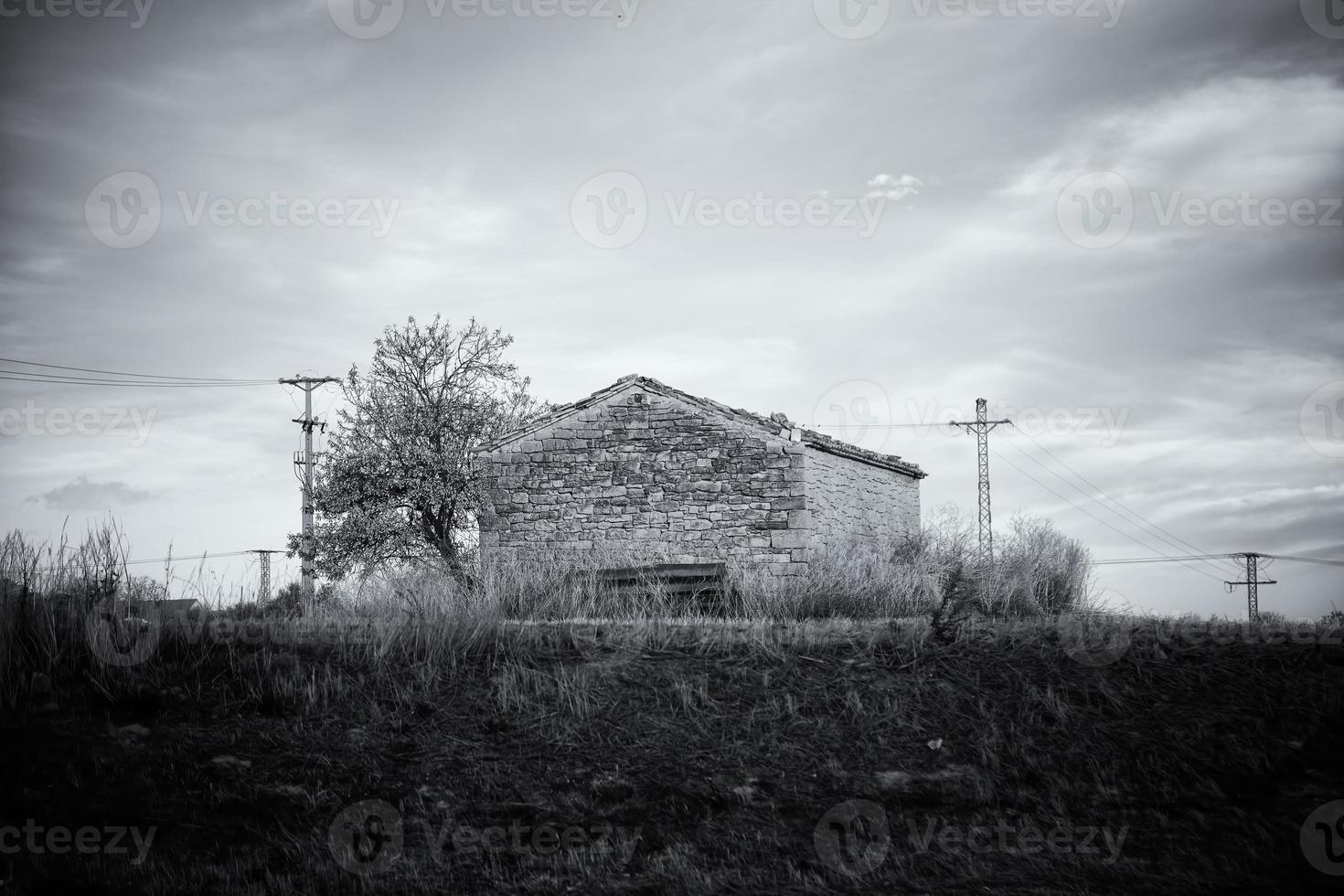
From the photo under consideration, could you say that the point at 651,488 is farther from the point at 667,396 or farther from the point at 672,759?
the point at 672,759

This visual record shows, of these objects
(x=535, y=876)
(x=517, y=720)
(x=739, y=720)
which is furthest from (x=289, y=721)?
(x=739, y=720)

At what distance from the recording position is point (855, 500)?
23.6 m

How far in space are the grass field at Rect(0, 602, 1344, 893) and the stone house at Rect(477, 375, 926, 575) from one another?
901cm

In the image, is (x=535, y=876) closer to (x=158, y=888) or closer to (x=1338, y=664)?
(x=158, y=888)

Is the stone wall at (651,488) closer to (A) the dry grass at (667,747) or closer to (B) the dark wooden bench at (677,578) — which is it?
(B) the dark wooden bench at (677,578)

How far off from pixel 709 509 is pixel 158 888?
1448 centimetres

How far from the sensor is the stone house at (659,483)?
2017 centimetres

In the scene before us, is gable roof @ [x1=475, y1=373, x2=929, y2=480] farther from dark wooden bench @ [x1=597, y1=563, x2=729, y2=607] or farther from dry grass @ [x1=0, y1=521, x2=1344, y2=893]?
dry grass @ [x1=0, y1=521, x2=1344, y2=893]

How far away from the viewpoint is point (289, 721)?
9000 mm

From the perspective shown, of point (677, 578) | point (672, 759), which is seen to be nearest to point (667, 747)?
point (672, 759)

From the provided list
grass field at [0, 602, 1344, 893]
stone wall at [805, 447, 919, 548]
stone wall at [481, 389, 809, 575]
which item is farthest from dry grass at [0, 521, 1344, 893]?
stone wall at [805, 447, 919, 548]

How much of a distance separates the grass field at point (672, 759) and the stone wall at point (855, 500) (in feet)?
32.9

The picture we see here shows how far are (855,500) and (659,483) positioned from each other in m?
5.73

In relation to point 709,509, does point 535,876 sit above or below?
below
